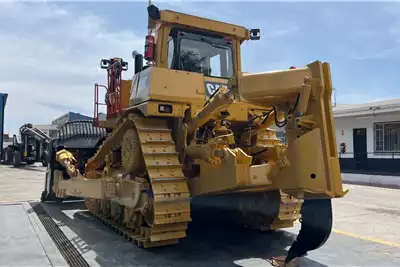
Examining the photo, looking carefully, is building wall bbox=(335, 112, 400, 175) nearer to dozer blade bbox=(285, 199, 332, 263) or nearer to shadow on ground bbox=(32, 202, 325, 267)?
shadow on ground bbox=(32, 202, 325, 267)

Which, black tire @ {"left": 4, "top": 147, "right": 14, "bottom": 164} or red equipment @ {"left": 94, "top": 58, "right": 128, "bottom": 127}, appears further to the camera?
black tire @ {"left": 4, "top": 147, "right": 14, "bottom": 164}

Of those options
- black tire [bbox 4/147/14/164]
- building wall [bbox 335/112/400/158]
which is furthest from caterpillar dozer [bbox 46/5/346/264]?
black tire [bbox 4/147/14/164]

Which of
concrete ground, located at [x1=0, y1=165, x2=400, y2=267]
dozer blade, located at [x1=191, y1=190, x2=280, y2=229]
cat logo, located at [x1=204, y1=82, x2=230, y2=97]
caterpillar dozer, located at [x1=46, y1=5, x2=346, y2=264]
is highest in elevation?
cat logo, located at [x1=204, y1=82, x2=230, y2=97]

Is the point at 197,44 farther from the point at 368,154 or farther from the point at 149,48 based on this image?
the point at 368,154

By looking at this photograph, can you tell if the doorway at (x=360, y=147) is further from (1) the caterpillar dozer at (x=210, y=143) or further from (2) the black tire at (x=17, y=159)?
(2) the black tire at (x=17, y=159)

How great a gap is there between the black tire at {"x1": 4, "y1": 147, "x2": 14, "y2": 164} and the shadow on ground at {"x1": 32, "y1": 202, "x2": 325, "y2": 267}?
19938 millimetres

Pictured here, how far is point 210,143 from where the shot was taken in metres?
4.40

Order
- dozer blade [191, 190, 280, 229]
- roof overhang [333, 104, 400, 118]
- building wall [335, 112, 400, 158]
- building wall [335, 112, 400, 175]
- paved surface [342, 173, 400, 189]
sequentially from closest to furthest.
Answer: dozer blade [191, 190, 280, 229], paved surface [342, 173, 400, 189], roof overhang [333, 104, 400, 118], building wall [335, 112, 400, 175], building wall [335, 112, 400, 158]

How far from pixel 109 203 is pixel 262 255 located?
297cm

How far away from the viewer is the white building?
56.2 feet

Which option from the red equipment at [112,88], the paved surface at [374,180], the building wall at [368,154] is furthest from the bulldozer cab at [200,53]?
the building wall at [368,154]

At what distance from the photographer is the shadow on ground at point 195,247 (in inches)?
180

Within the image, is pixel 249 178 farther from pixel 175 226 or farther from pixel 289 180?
pixel 175 226

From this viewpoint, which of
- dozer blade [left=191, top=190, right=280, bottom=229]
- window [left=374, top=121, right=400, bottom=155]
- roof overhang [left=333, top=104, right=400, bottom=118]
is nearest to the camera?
dozer blade [left=191, top=190, right=280, bottom=229]
